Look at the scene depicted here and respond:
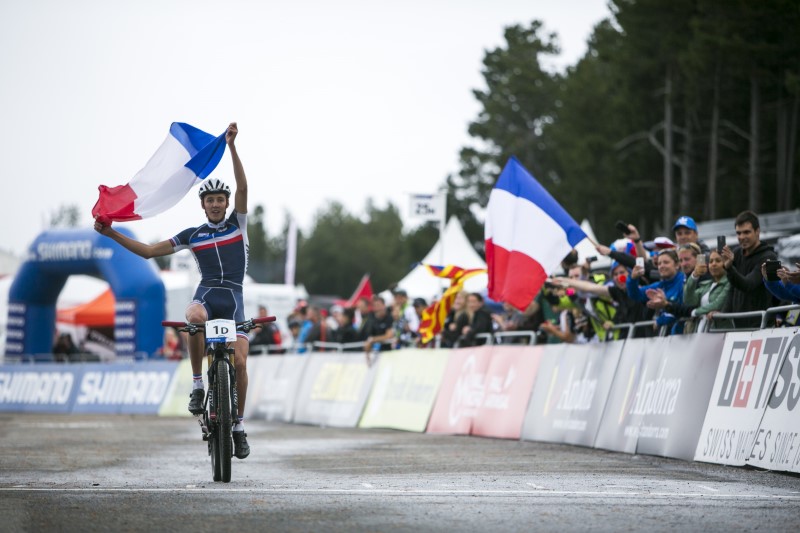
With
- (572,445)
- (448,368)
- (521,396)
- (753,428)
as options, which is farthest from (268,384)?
(753,428)

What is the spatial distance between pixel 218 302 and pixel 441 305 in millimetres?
11178

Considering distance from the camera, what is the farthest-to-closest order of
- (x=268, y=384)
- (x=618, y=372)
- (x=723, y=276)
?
(x=268, y=384) < (x=618, y=372) < (x=723, y=276)

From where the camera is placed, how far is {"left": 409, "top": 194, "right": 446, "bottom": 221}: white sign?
24688 millimetres

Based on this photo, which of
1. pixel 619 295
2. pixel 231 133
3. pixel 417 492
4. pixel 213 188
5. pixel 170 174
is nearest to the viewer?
pixel 417 492

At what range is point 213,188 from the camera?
35.1 ft

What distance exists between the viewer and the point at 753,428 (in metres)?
11.2

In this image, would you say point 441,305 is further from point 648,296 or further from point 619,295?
point 648,296

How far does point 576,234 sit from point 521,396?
7.84ft

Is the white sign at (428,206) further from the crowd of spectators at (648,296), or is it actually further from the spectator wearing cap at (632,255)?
the spectator wearing cap at (632,255)

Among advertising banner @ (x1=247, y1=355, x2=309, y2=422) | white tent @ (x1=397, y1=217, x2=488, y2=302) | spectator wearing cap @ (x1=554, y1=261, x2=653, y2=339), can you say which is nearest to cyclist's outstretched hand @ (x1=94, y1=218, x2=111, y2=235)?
spectator wearing cap @ (x1=554, y1=261, x2=653, y2=339)

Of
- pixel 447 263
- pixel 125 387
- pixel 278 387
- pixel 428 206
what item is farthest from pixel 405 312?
pixel 447 263

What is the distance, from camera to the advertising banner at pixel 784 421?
34.1 ft

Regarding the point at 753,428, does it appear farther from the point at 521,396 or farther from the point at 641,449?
the point at 521,396

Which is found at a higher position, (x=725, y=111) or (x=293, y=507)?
(x=725, y=111)
